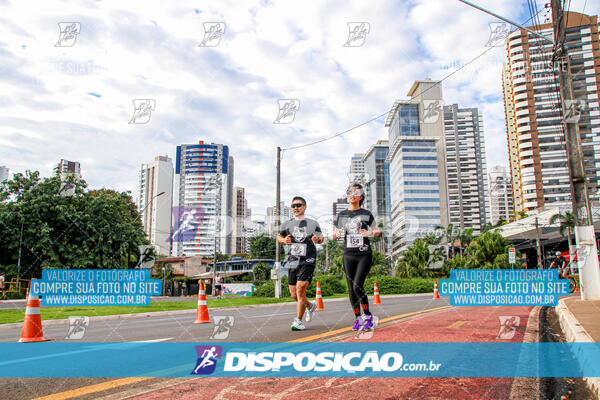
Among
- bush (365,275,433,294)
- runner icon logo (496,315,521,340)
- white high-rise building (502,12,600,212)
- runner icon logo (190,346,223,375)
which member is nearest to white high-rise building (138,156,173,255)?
bush (365,275,433,294)

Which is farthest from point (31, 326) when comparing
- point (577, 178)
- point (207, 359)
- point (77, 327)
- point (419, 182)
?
point (419, 182)

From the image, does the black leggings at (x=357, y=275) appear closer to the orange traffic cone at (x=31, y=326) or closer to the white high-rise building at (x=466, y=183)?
the orange traffic cone at (x=31, y=326)

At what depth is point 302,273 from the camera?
232 inches

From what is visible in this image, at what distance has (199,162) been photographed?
175 metres

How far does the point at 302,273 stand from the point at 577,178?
807 cm

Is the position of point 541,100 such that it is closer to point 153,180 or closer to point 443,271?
point 443,271

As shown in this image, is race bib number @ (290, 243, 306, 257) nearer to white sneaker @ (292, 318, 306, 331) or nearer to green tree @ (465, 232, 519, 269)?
white sneaker @ (292, 318, 306, 331)

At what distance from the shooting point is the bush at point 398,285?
3202 cm

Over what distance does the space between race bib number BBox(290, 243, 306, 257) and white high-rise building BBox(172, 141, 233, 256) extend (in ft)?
511

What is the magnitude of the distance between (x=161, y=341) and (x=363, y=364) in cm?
287

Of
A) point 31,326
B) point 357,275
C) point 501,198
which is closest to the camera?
point 357,275

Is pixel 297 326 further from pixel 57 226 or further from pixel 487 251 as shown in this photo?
pixel 487 251

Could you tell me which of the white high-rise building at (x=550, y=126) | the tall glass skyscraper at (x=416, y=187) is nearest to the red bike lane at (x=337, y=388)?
the white high-rise building at (x=550, y=126)

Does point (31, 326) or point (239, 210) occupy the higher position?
point (239, 210)
